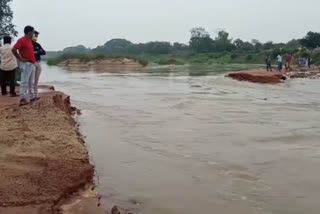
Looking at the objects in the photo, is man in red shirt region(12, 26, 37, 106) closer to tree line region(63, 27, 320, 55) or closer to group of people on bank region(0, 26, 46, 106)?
group of people on bank region(0, 26, 46, 106)

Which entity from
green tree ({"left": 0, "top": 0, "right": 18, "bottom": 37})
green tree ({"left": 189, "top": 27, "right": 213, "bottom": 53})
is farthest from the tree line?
green tree ({"left": 0, "top": 0, "right": 18, "bottom": 37})

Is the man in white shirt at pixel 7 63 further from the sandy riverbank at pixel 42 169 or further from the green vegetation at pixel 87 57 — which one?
the green vegetation at pixel 87 57

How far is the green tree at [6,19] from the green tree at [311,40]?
53.0 meters

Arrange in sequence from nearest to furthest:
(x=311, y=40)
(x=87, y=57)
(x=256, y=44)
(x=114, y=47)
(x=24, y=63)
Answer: (x=24, y=63) → (x=311, y=40) → (x=87, y=57) → (x=256, y=44) → (x=114, y=47)

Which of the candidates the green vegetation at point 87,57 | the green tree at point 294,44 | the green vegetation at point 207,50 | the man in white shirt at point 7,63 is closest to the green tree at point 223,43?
the green vegetation at point 207,50

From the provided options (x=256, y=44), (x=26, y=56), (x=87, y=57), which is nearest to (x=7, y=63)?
(x=26, y=56)

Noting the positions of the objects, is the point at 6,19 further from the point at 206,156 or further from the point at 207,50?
the point at 207,50

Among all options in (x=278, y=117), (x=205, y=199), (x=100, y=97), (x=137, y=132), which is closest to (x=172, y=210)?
(x=205, y=199)

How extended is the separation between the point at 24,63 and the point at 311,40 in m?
60.1

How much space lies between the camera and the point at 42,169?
19.6ft

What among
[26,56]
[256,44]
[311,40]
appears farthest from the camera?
[256,44]

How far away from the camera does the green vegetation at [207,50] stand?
66188 millimetres

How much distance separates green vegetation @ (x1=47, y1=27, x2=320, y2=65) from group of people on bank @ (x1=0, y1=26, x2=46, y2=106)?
44749 mm

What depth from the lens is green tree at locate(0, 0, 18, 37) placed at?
57.7ft
